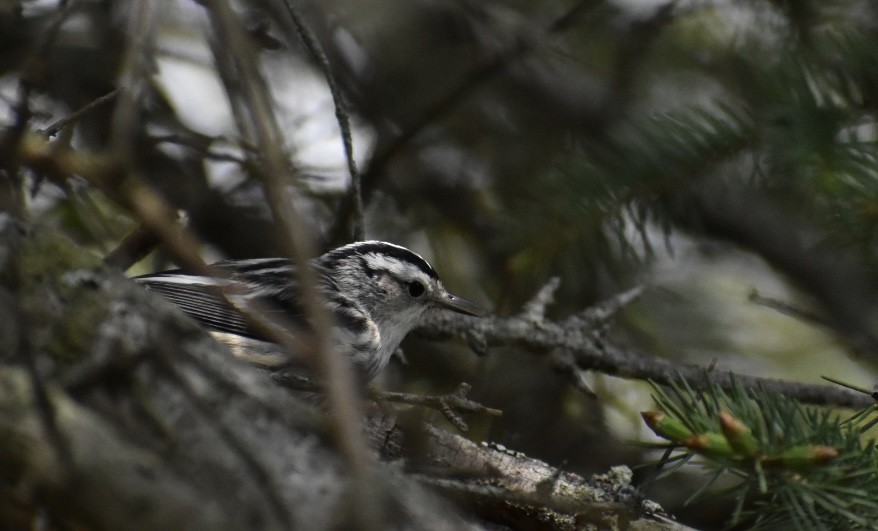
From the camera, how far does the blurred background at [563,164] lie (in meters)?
2.90

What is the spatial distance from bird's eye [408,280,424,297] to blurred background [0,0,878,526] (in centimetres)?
30

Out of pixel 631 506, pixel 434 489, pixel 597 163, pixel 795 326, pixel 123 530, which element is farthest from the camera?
pixel 795 326

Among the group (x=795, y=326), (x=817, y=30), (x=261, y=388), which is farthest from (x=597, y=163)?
(x=795, y=326)

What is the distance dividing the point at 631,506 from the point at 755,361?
9.52ft

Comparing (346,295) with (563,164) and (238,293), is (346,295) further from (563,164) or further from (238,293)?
(563,164)

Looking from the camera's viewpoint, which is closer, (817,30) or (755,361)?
(817,30)

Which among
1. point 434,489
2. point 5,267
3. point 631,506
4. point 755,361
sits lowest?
point 755,361

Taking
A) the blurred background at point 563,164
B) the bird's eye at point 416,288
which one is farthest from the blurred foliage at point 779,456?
the bird's eye at point 416,288

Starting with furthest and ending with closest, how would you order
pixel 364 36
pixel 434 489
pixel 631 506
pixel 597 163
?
pixel 364 36
pixel 597 163
pixel 631 506
pixel 434 489

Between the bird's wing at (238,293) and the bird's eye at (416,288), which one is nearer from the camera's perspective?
the bird's wing at (238,293)

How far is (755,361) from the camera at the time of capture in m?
4.77

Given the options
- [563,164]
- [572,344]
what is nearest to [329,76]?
[563,164]

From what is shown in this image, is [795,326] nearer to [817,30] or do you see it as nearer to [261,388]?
[817,30]

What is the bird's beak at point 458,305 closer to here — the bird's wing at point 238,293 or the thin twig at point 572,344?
the thin twig at point 572,344
